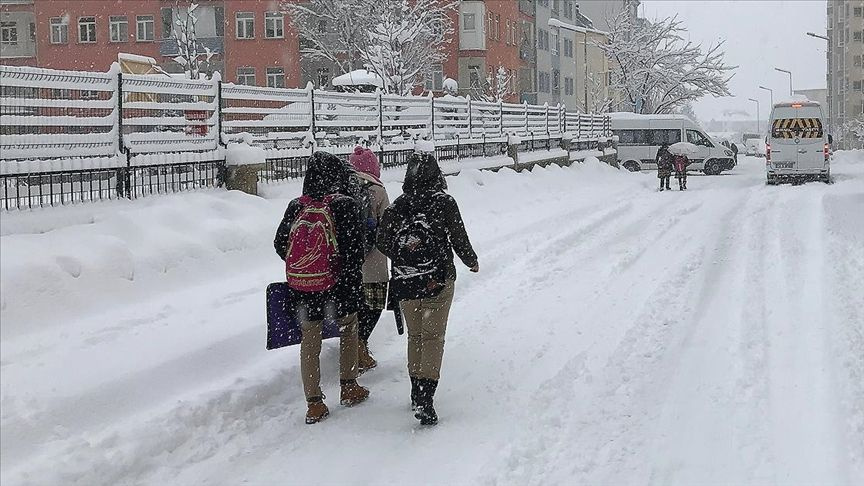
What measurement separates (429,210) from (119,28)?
168 feet

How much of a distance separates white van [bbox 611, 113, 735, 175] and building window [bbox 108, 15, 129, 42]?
27.3m

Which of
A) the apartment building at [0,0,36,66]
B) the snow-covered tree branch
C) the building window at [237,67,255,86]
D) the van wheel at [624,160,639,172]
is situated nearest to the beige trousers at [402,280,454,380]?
the van wheel at [624,160,639,172]

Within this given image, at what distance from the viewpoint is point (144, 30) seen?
2095 inches

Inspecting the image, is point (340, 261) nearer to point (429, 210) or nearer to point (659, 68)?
point (429, 210)

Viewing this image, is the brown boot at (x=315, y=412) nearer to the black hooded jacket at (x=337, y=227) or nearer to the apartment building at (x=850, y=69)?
the black hooded jacket at (x=337, y=227)

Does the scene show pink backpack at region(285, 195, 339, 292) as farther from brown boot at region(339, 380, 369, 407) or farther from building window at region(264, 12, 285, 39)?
building window at region(264, 12, 285, 39)

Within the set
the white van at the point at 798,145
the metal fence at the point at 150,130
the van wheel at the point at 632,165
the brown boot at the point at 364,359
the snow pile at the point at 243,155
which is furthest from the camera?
the van wheel at the point at 632,165

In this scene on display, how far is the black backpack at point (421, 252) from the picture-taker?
20.6 ft

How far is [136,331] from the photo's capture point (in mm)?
7453

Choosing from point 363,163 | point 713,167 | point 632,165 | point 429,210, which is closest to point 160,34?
point 632,165

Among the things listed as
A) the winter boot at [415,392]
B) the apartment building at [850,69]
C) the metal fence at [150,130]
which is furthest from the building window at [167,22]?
the apartment building at [850,69]

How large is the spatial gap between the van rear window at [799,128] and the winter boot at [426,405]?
1009 inches

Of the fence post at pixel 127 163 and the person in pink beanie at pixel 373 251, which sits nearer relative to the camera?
the person in pink beanie at pixel 373 251

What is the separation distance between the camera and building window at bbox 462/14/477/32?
2188 inches
